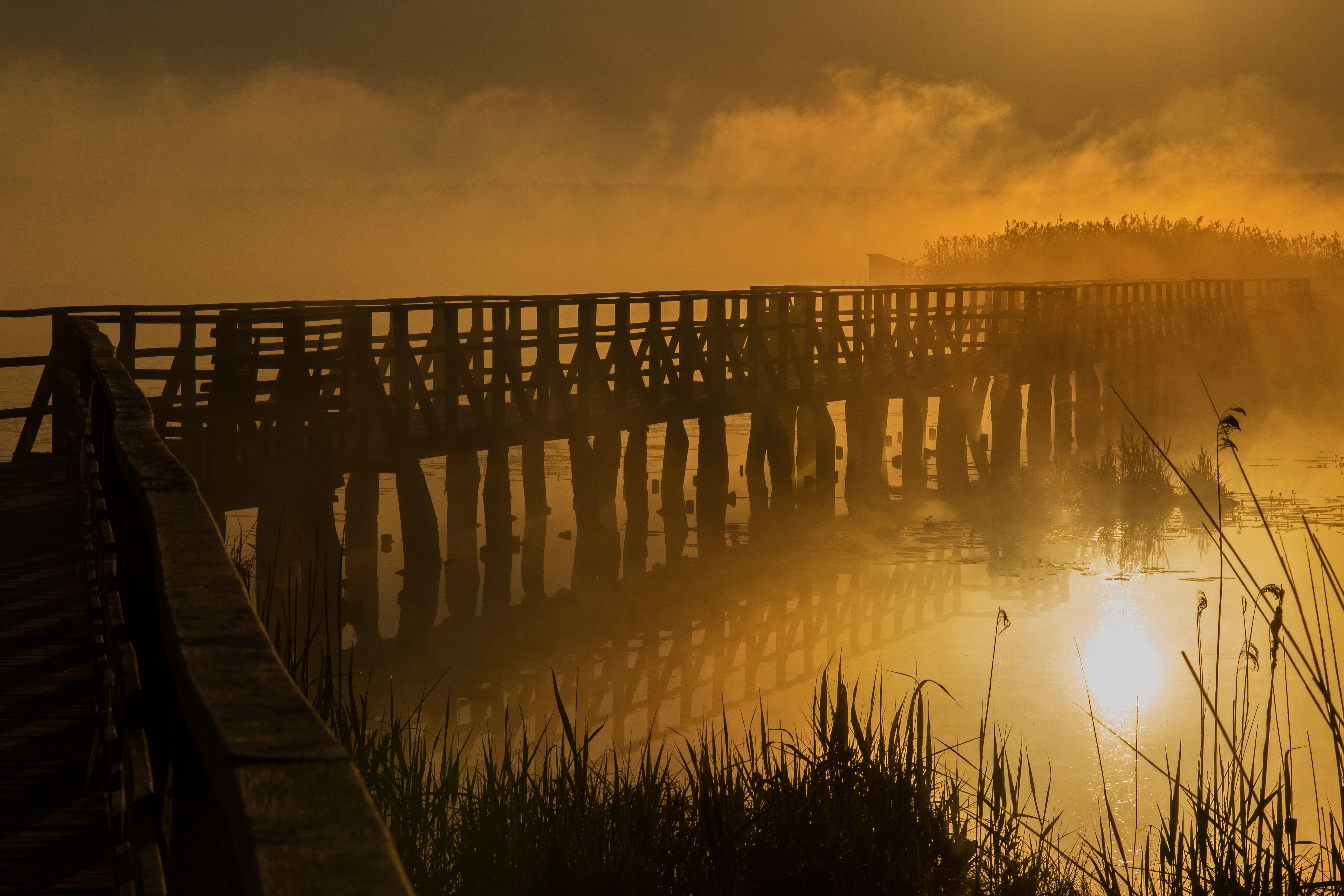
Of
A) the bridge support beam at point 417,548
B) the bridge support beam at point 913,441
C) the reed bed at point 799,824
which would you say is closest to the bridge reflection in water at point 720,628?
the bridge support beam at point 417,548

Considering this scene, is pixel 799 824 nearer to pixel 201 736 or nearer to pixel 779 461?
pixel 201 736

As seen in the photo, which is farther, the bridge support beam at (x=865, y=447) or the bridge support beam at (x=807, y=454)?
the bridge support beam at (x=865, y=447)

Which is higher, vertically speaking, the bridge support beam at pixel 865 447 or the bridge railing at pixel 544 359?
the bridge railing at pixel 544 359

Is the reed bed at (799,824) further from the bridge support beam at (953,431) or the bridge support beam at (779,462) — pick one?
the bridge support beam at (953,431)

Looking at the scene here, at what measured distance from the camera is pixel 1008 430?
21609 mm

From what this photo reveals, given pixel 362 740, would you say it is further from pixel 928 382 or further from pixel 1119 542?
pixel 928 382

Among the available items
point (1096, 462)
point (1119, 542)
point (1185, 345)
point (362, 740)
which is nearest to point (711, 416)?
point (1119, 542)

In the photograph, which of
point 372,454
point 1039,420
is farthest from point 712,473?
point 1039,420

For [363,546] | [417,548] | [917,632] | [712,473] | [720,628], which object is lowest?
[720,628]

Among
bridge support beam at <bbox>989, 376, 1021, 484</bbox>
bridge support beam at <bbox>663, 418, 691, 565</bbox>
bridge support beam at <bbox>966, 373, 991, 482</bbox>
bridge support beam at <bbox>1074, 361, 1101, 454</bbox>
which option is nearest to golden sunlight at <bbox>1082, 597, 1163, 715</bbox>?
bridge support beam at <bbox>663, 418, 691, 565</bbox>

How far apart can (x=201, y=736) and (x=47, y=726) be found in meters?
3.00

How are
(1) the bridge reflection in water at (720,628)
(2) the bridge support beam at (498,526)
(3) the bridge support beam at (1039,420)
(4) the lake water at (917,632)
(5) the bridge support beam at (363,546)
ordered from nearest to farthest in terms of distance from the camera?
(4) the lake water at (917,632) < (1) the bridge reflection in water at (720,628) < (5) the bridge support beam at (363,546) < (2) the bridge support beam at (498,526) < (3) the bridge support beam at (1039,420)

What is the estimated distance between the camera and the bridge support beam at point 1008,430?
21000mm

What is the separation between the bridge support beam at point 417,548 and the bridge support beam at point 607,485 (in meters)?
2.37
